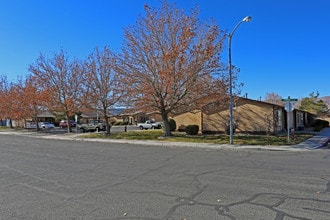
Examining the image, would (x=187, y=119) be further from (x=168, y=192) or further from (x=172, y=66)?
(x=168, y=192)

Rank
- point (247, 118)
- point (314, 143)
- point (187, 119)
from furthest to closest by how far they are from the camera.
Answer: point (187, 119) < point (247, 118) < point (314, 143)

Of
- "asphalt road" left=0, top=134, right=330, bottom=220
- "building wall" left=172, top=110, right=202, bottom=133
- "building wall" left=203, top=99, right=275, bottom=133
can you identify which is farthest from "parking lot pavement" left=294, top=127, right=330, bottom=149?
"building wall" left=172, top=110, right=202, bottom=133

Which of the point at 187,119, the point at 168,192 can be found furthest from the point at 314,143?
the point at 168,192

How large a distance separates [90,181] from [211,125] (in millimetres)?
23286

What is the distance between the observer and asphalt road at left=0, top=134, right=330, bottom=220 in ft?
17.7

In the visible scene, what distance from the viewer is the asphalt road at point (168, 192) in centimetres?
540

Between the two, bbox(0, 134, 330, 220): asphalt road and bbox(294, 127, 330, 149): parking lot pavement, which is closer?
bbox(0, 134, 330, 220): asphalt road

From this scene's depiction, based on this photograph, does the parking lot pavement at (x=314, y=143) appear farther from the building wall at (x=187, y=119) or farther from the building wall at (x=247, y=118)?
the building wall at (x=187, y=119)

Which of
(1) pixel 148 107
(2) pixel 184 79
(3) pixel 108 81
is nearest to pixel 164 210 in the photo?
(2) pixel 184 79

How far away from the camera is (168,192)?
273 inches

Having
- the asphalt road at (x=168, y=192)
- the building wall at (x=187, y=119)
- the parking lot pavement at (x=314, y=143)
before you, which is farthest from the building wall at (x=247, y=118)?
the asphalt road at (x=168, y=192)

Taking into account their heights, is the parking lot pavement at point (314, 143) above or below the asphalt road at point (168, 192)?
above

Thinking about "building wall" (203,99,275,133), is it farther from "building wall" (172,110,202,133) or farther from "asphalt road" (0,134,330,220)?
"asphalt road" (0,134,330,220)

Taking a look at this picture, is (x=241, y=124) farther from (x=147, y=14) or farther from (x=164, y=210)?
(x=164, y=210)
